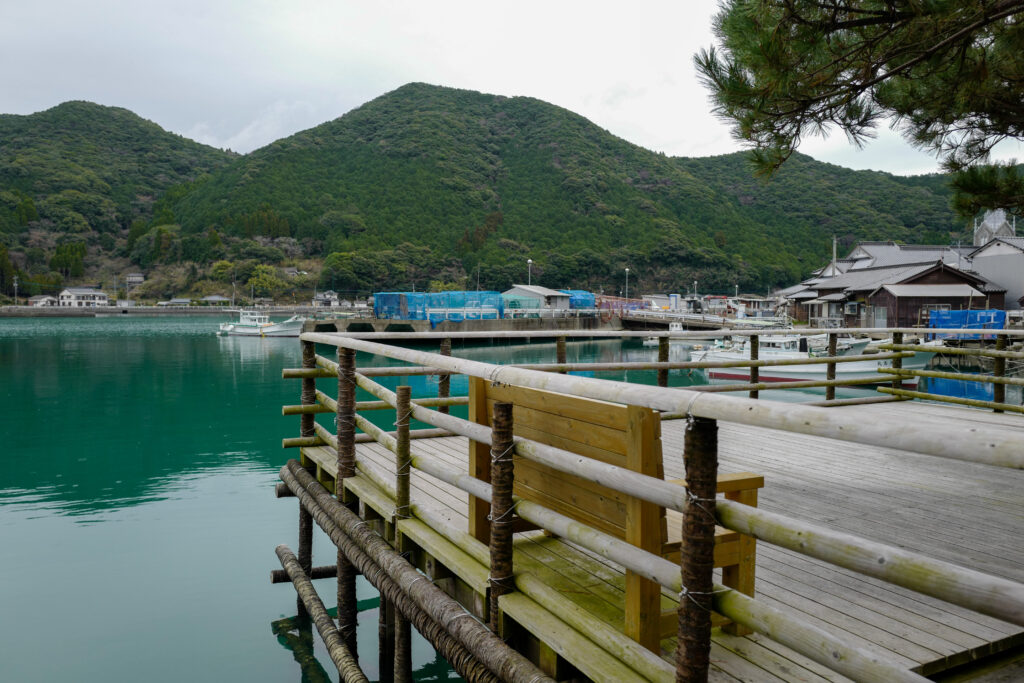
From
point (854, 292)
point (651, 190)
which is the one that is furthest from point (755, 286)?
point (854, 292)

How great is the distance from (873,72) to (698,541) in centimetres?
469

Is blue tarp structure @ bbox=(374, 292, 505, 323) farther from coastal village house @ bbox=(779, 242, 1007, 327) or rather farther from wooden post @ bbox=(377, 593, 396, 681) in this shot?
wooden post @ bbox=(377, 593, 396, 681)

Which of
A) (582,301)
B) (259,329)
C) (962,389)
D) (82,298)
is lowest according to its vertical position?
(962,389)

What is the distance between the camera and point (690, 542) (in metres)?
1.69

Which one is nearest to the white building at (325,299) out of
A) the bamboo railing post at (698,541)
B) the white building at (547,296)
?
the white building at (547,296)

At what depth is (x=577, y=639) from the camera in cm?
228

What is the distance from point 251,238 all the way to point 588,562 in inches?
4808

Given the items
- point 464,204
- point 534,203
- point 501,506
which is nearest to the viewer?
point 501,506

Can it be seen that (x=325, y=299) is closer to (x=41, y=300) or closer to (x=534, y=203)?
(x=534, y=203)

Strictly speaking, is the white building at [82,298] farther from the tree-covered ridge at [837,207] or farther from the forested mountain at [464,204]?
the tree-covered ridge at [837,207]

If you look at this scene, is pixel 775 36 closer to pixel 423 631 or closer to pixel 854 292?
pixel 423 631

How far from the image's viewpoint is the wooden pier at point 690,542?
1.43 m

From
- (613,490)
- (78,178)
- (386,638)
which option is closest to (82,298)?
(78,178)

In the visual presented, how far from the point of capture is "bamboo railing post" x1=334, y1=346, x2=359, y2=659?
4.40 metres
